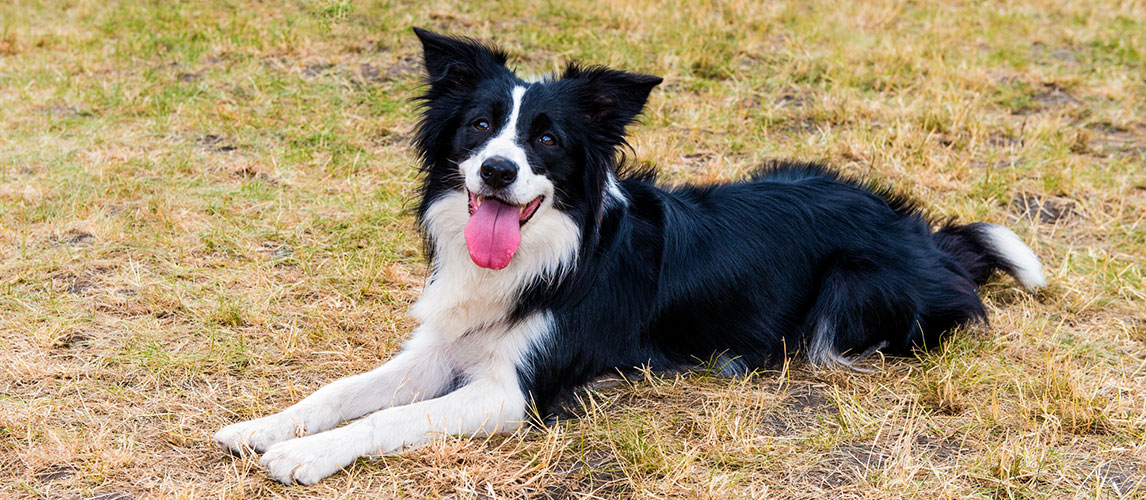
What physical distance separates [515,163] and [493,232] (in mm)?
265

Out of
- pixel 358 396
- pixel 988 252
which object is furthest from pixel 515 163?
pixel 988 252

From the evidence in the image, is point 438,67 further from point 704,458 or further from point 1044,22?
point 1044,22

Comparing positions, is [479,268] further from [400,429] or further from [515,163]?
[400,429]

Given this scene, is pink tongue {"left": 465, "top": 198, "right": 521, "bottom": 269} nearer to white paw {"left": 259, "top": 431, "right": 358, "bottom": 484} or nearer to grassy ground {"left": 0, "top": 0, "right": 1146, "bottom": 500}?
grassy ground {"left": 0, "top": 0, "right": 1146, "bottom": 500}

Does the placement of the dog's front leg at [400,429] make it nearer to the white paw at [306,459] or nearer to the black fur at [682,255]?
the white paw at [306,459]

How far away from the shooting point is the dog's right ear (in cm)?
345

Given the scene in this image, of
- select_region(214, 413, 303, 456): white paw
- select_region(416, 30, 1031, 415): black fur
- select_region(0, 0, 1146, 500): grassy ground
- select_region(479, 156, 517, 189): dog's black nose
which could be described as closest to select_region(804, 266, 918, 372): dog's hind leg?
select_region(416, 30, 1031, 415): black fur

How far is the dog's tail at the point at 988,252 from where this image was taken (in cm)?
445

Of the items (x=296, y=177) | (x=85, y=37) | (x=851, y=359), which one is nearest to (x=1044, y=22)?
(x=851, y=359)

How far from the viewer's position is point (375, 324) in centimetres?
416

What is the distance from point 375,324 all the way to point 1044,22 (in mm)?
7475

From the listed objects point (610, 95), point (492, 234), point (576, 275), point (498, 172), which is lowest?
point (576, 275)

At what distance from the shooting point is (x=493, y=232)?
10.8 feet

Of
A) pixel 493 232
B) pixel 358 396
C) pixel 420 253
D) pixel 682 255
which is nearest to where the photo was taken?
pixel 493 232
